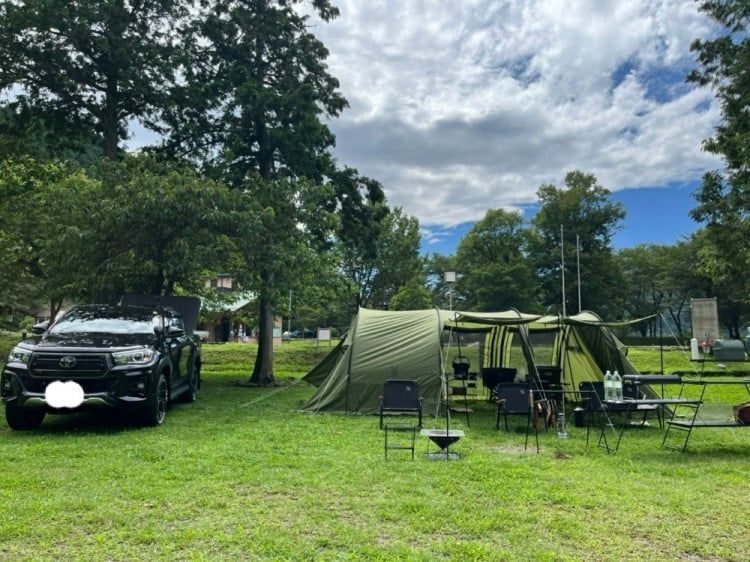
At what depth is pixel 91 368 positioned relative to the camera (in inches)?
271

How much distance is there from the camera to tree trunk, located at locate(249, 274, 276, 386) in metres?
15.3

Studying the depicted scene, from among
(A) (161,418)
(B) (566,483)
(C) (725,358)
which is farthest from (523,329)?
(C) (725,358)

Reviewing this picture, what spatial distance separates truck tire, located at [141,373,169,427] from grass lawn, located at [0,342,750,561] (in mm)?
158

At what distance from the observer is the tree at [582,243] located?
44.7m

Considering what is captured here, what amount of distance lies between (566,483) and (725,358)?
1954 cm

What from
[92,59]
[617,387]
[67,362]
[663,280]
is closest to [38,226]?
[92,59]

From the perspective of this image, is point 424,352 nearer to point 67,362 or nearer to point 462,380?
point 462,380

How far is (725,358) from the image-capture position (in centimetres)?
2095

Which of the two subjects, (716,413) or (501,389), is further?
(501,389)

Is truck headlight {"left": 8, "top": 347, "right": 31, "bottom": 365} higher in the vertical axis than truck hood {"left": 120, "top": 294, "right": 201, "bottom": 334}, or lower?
lower

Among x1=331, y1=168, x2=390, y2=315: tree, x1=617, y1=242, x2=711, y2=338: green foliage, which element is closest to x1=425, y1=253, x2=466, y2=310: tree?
x1=617, y1=242, x2=711, y2=338: green foliage

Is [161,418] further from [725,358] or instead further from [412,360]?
[725,358]

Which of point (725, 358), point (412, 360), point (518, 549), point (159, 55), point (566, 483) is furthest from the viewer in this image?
point (725, 358)

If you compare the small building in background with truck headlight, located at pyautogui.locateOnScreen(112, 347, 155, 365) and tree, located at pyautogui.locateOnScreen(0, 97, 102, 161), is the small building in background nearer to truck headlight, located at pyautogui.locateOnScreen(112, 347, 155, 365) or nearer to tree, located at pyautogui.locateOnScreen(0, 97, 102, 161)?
tree, located at pyautogui.locateOnScreen(0, 97, 102, 161)
